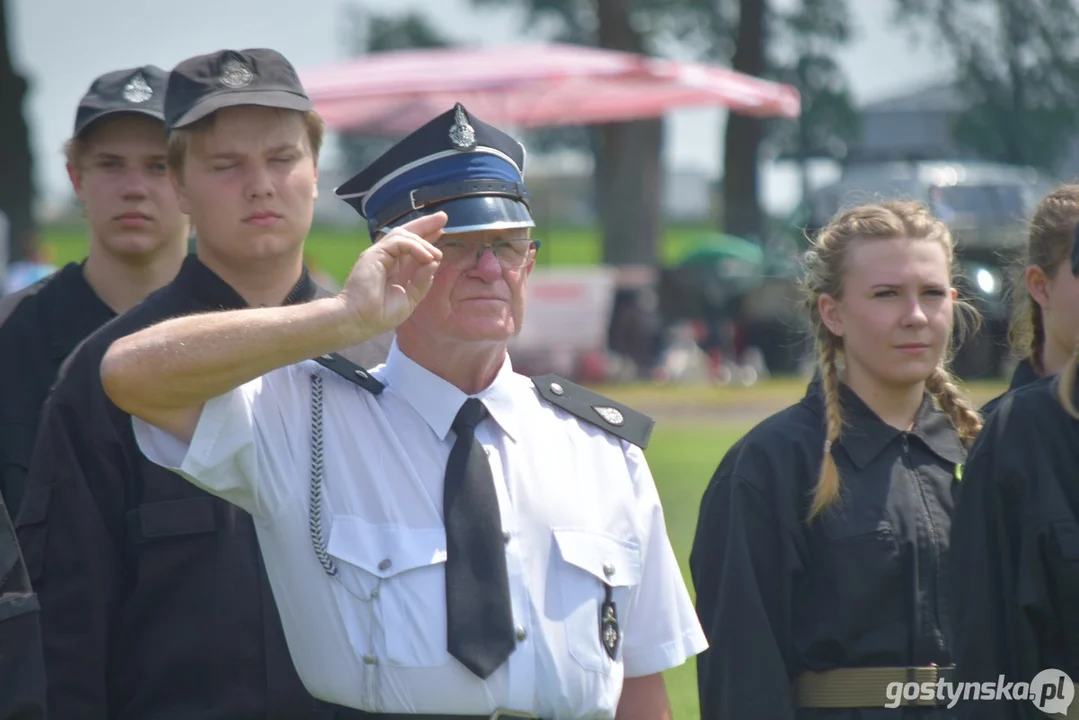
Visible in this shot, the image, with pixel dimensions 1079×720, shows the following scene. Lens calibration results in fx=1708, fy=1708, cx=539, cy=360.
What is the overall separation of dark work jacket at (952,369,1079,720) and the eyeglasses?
3.74 ft

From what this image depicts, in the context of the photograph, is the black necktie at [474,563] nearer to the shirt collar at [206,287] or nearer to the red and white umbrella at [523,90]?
the shirt collar at [206,287]

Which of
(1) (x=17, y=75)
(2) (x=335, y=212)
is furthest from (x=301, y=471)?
(2) (x=335, y=212)

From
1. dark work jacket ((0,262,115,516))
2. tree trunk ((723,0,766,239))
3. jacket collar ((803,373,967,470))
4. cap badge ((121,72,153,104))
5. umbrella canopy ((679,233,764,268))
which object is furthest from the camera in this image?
tree trunk ((723,0,766,239))

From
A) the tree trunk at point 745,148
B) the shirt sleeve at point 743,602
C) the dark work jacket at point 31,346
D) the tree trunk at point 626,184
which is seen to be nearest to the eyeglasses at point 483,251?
the shirt sleeve at point 743,602

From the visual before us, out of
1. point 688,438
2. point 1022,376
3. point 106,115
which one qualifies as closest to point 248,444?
point 106,115

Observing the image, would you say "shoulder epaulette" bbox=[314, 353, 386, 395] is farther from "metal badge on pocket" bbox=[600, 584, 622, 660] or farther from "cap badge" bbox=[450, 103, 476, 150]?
"metal badge on pocket" bbox=[600, 584, 622, 660]

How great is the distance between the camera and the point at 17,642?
2818 mm

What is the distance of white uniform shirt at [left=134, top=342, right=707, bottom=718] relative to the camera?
3.07 metres

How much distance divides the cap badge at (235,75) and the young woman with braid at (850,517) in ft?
4.90

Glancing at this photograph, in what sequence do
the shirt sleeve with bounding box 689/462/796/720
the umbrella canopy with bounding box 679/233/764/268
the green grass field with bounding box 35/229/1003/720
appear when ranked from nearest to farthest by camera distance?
1. the shirt sleeve with bounding box 689/462/796/720
2. the green grass field with bounding box 35/229/1003/720
3. the umbrella canopy with bounding box 679/233/764/268

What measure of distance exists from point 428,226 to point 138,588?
1134 mm

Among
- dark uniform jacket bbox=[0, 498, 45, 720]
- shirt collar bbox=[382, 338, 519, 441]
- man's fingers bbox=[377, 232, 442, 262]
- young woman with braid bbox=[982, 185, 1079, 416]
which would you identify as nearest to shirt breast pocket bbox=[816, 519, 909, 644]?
young woman with braid bbox=[982, 185, 1079, 416]

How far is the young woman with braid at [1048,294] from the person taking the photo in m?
4.37

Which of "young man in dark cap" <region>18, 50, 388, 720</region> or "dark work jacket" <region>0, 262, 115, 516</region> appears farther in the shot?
"dark work jacket" <region>0, 262, 115, 516</region>
